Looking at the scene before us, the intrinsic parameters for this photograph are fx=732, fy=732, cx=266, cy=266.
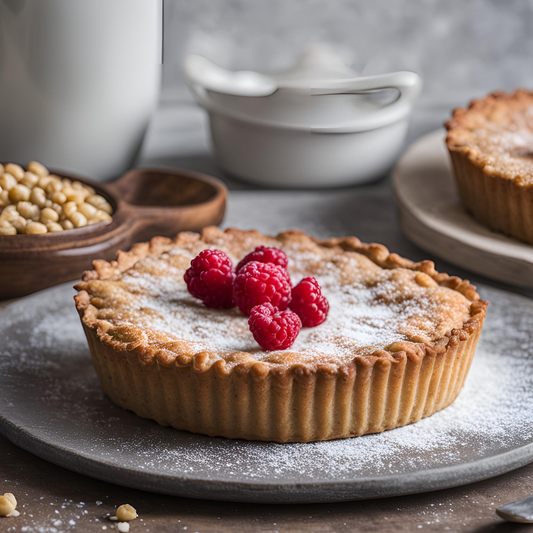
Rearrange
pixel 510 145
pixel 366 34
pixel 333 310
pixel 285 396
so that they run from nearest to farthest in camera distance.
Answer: pixel 285 396 < pixel 333 310 < pixel 510 145 < pixel 366 34

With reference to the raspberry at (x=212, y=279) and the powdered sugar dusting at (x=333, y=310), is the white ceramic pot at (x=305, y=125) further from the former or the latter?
A: the raspberry at (x=212, y=279)

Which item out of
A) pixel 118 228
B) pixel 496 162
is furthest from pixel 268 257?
pixel 496 162

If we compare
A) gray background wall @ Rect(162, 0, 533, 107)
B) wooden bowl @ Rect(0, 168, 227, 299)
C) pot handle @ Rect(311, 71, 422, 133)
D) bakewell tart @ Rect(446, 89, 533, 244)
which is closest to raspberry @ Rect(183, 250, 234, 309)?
wooden bowl @ Rect(0, 168, 227, 299)

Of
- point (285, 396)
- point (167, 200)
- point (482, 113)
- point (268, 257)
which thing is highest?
point (482, 113)

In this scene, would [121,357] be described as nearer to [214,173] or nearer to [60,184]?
[60,184]

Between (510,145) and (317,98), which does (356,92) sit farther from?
(510,145)

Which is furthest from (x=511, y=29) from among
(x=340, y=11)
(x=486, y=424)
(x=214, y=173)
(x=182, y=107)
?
(x=486, y=424)

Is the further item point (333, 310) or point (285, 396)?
point (333, 310)
